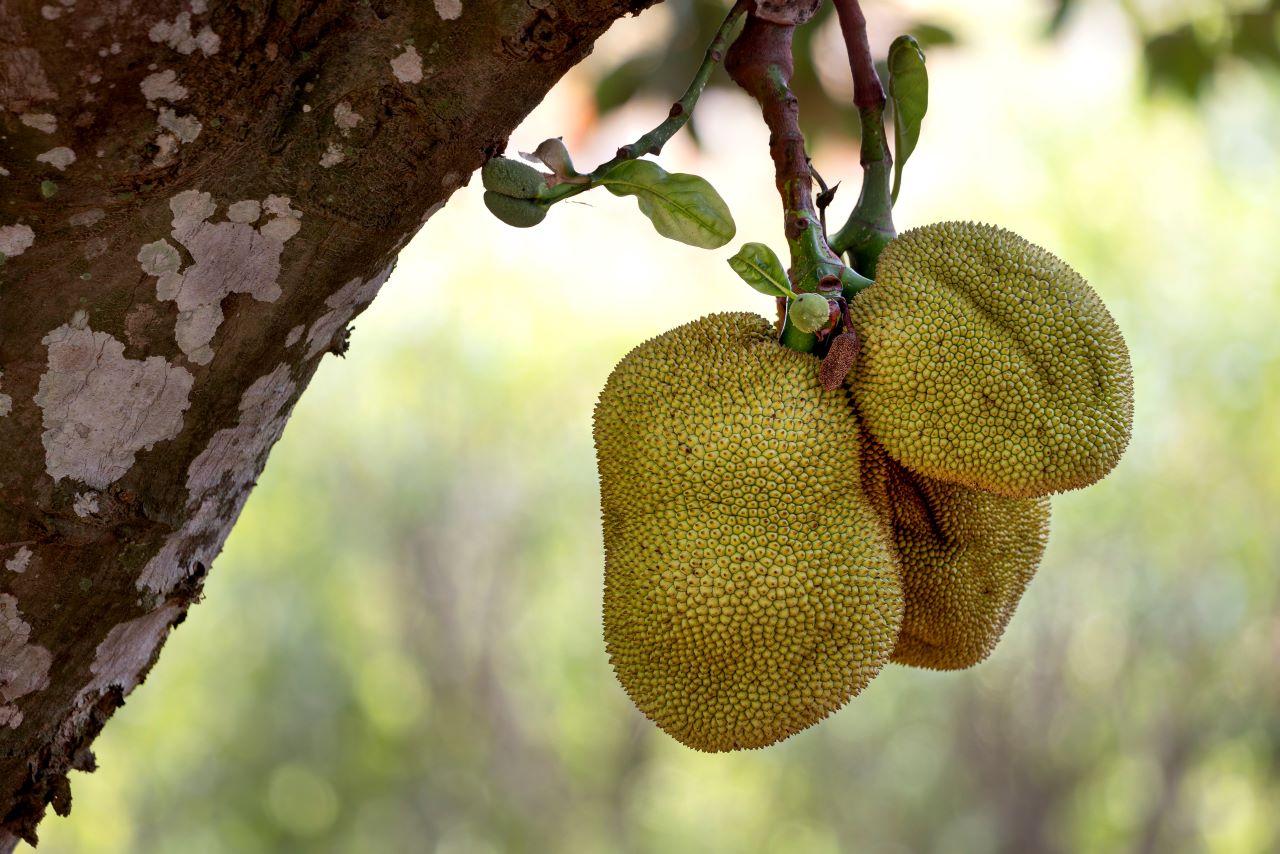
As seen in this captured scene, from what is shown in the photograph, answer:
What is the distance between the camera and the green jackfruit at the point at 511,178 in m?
0.78

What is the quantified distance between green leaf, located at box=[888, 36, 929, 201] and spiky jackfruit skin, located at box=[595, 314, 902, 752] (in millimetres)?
243

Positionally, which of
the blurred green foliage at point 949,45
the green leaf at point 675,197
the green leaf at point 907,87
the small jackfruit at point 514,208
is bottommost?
the blurred green foliage at point 949,45

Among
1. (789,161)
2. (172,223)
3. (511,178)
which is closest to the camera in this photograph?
(172,223)

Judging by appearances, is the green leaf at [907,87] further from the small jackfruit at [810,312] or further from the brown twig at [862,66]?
the small jackfruit at [810,312]

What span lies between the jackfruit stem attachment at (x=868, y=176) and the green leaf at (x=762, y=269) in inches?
3.7

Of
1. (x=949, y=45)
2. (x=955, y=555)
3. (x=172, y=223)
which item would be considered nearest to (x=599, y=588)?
(x=949, y=45)

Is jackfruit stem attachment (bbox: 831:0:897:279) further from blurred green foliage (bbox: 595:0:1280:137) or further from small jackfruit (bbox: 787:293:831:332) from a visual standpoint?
blurred green foliage (bbox: 595:0:1280:137)

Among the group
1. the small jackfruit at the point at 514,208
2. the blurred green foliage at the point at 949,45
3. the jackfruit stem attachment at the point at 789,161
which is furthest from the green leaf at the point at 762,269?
the blurred green foliage at the point at 949,45

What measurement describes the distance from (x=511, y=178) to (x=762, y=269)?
20 cm

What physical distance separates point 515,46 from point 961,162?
4.77 meters

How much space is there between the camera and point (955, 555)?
3.10ft

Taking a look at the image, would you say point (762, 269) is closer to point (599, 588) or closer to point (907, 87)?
point (907, 87)

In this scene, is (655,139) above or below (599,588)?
above

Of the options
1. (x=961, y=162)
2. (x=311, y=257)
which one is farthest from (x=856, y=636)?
(x=961, y=162)
